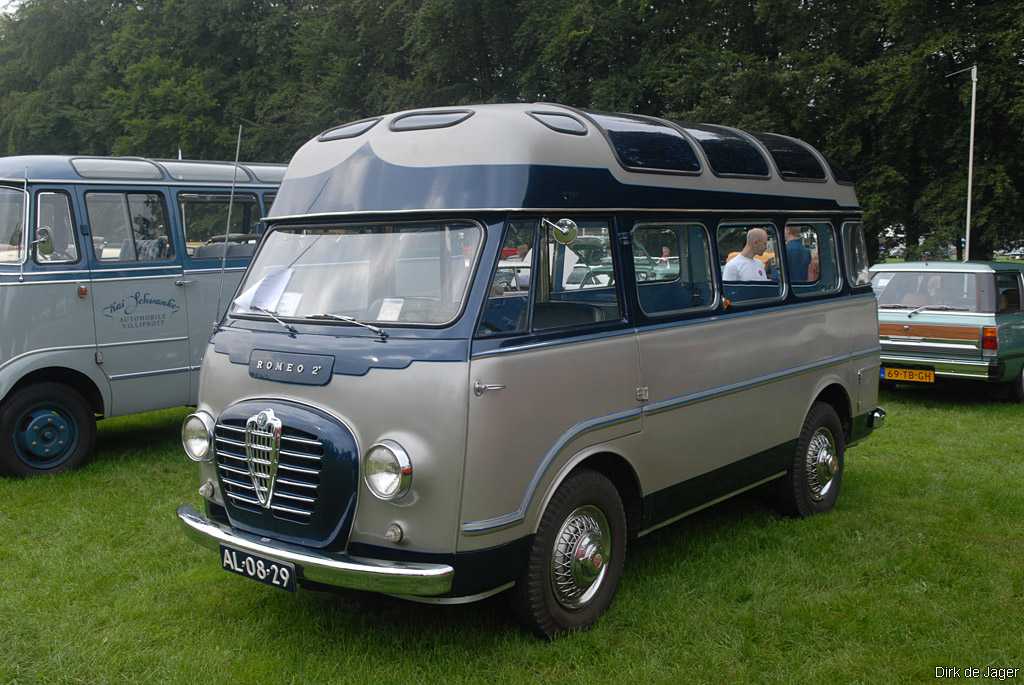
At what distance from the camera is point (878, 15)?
79.0 feet

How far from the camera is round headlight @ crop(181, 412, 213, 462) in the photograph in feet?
16.2

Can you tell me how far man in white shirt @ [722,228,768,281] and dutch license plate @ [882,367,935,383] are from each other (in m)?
5.90

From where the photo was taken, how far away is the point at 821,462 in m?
7.00

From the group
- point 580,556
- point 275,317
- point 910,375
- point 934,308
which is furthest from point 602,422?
point 934,308

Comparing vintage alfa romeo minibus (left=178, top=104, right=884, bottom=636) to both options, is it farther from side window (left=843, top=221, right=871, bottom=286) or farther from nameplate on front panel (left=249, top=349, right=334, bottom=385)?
side window (left=843, top=221, right=871, bottom=286)

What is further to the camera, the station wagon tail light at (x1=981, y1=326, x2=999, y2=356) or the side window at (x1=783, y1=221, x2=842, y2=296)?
the station wagon tail light at (x1=981, y1=326, x2=999, y2=356)

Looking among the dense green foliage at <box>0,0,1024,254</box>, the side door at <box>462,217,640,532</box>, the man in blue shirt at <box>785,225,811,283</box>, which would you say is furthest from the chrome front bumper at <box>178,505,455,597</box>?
the dense green foliage at <box>0,0,1024,254</box>

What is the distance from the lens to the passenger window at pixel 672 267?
5395 mm

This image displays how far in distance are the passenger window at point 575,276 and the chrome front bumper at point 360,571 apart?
4.16ft

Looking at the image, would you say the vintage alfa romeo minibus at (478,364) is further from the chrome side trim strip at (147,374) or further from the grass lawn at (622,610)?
the chrome side trim strip at (147,374)

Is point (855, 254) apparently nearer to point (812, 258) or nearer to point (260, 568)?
point (812, 258)

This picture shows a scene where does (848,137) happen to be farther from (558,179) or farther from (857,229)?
(558,179)

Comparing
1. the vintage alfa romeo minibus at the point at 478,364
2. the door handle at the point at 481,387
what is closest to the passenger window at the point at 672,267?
the vintage alfa romeo minibus at the point at 478,364

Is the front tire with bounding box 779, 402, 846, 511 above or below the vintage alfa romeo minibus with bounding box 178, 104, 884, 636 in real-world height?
below
